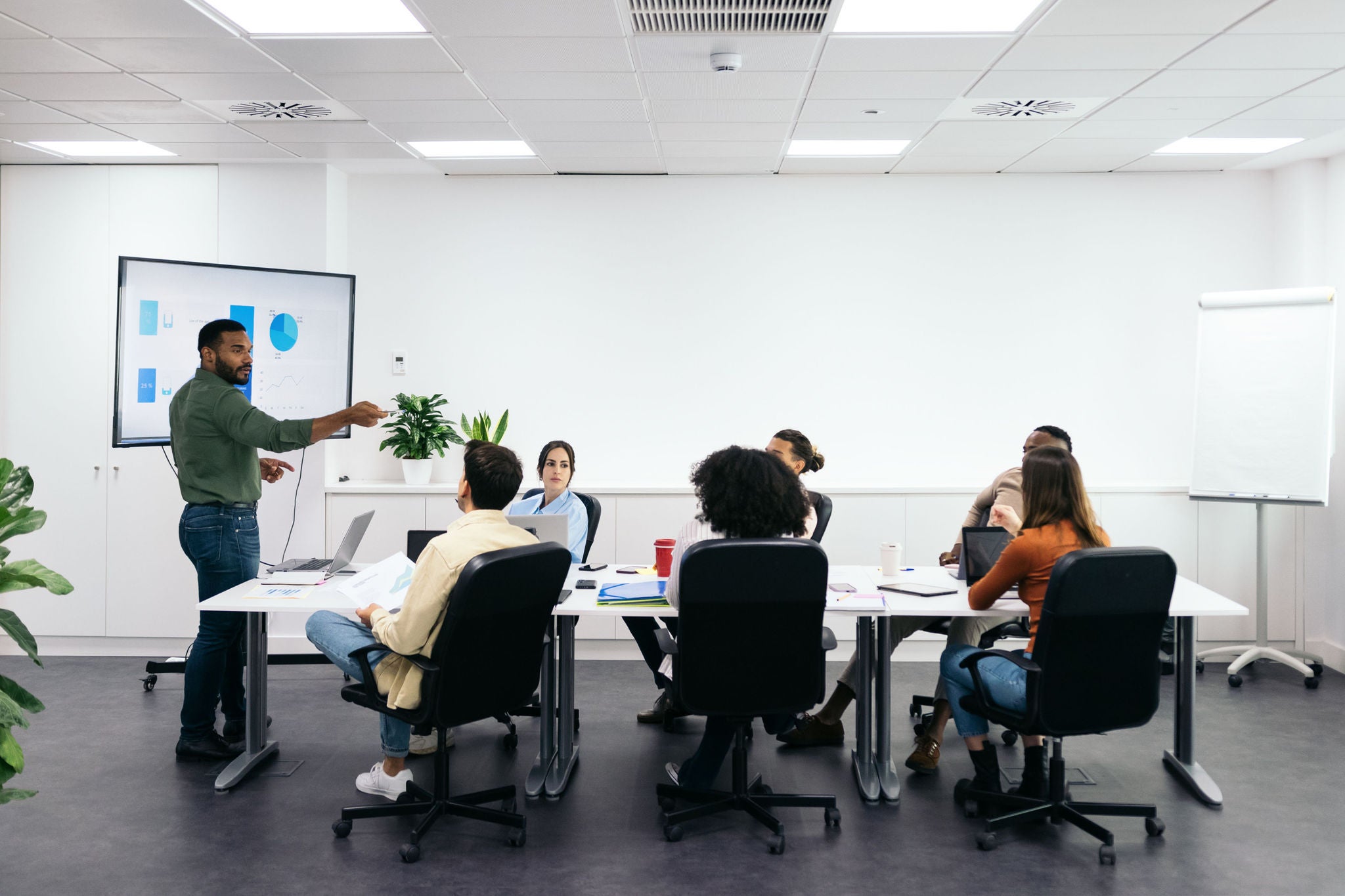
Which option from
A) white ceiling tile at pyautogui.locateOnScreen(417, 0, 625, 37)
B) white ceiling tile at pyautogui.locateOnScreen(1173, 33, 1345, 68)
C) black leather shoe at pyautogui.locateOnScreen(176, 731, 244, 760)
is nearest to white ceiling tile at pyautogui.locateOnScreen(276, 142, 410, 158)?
white ceiling tile at pyautogui.locateOnScreen(417, 0, 625, 37)

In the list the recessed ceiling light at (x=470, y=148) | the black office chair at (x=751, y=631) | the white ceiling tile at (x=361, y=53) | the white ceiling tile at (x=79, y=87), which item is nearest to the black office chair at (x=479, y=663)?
the black office chair at (x=751, y=631)

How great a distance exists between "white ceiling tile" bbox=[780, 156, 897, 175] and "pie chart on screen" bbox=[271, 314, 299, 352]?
2798mm

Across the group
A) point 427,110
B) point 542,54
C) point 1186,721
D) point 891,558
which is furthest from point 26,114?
point 1186,721

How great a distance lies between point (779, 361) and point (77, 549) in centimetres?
420

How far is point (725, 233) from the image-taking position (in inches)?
230

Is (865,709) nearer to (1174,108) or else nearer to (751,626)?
(751,626)

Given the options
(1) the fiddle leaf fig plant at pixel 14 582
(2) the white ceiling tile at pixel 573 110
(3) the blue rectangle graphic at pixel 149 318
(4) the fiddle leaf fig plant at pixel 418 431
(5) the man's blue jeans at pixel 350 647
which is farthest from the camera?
(4) the fiddle leaf fig plant at pixel 418 431

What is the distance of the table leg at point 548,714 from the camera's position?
3541mm

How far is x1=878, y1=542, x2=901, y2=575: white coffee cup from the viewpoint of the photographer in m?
3.75

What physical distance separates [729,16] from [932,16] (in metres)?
0.69

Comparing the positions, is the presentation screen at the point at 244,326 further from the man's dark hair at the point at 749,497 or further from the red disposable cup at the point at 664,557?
the man's dark hair at the point at 749,497

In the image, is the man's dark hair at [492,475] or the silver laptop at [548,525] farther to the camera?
the silver laptop at [548,525]

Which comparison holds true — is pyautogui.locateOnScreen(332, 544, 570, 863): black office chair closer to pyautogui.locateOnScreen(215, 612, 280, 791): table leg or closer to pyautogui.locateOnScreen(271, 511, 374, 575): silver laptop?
pyautogui.locateOnScreen(215, 612, 280, 791): table leg

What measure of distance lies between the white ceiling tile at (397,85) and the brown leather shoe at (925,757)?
10.6 ft
